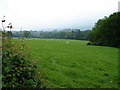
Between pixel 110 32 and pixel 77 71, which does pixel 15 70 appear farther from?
pixel 110 32

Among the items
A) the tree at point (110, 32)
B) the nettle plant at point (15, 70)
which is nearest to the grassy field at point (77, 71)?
the nettle plant at point (15, 70)

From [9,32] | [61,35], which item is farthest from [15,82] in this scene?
[61,35]

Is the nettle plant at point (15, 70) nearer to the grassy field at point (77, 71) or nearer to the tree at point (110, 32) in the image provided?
the grassy field at point (77, 71)

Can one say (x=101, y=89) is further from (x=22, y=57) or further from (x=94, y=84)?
(x=22, y=57)

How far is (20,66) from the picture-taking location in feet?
9.63

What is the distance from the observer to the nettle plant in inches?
101

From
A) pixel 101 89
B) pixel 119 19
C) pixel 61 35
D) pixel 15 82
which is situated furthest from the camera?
pixel 61 35

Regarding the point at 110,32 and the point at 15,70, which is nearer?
the point at 15,70

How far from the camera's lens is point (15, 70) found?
2.78m

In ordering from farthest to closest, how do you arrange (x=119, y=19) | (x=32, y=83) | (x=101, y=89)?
(x=119, y=19) < (x=101, y=89) < (x=32, y=83)

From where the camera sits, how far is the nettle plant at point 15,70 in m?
2.57

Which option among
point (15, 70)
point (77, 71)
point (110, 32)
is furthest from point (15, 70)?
point (110, 32)

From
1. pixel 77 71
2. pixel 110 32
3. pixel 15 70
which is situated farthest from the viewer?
pixel 110 32

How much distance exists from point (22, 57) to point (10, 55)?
1.25 feet
